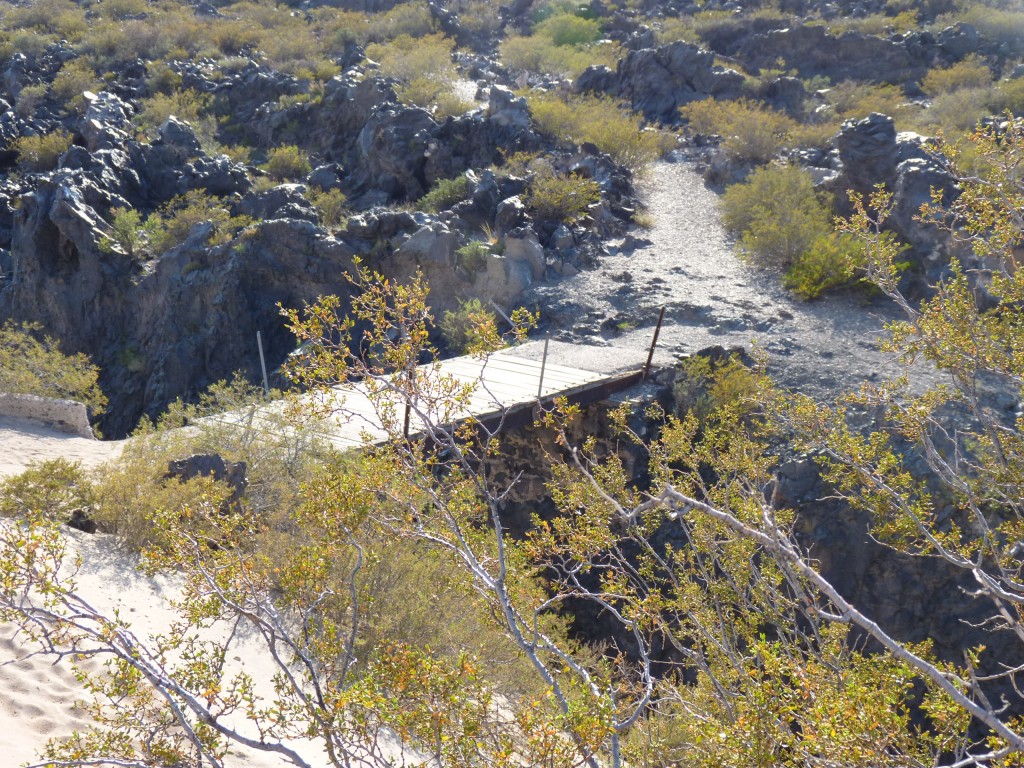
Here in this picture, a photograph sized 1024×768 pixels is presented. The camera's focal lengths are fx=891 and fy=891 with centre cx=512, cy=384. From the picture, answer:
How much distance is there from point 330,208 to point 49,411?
9476 millimetres

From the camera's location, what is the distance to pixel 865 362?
43.6ft

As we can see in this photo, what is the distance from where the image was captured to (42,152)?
23.9m

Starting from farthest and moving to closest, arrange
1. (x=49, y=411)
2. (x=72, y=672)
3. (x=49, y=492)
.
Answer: (x=49, y=411), (x=49, y=492), (x=72, y=672)

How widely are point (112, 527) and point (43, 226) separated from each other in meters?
13.4

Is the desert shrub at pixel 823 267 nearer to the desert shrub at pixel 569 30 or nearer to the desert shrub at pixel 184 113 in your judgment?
the desert shrub at pixel 184 113

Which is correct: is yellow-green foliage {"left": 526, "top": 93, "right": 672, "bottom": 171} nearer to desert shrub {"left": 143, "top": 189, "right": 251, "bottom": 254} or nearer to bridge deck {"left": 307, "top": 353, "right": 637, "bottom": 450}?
desert shrub {"left": 143, "top": 189, "right": 251, "bottom": 254}

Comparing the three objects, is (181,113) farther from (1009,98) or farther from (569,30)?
(1009,98)

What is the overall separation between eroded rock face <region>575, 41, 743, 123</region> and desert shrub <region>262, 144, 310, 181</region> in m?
9.33

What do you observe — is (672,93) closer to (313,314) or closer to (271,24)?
(271,24)

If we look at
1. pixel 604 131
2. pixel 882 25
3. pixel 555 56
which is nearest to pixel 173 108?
pixel 604 131

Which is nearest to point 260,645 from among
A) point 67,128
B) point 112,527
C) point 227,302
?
point 112,527

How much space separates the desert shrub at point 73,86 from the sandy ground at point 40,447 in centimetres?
1851

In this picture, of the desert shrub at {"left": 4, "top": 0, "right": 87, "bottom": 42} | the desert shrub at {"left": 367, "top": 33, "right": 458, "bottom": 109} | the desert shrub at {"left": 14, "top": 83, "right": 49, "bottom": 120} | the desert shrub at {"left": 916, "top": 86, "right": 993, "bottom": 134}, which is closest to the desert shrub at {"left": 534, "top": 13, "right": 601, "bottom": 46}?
the desert shrub at {"left": 367, "top": 33, "right": 458, "bottom": 109}

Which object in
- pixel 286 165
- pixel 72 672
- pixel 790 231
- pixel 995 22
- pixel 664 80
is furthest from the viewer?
pixel 995 22
